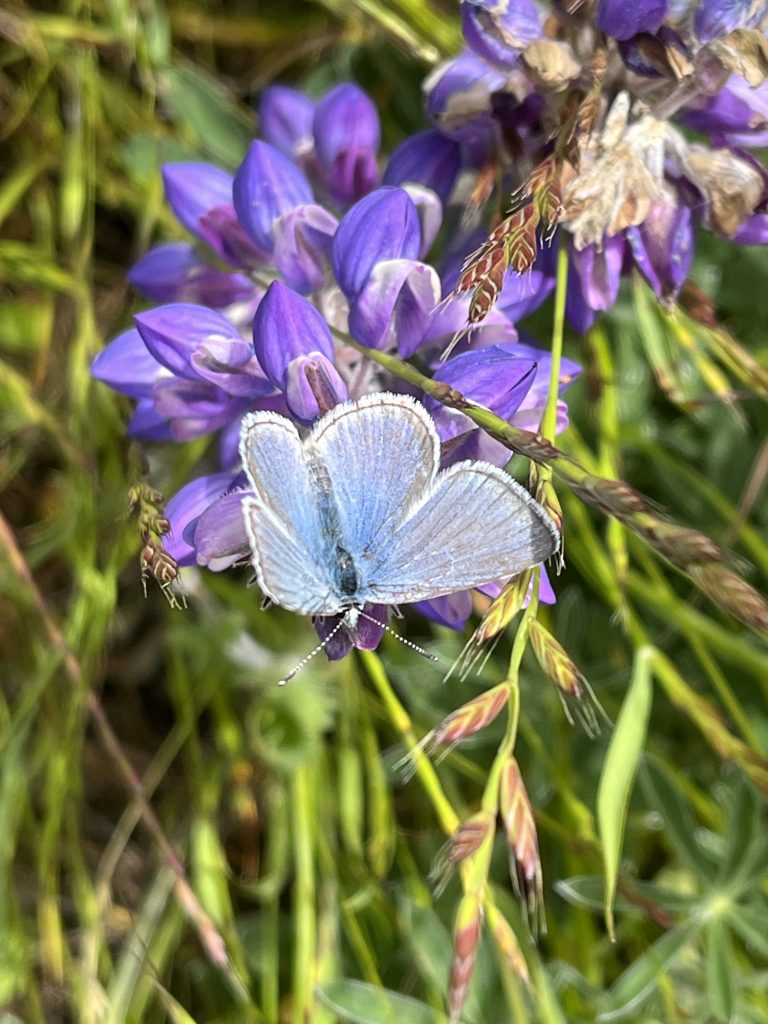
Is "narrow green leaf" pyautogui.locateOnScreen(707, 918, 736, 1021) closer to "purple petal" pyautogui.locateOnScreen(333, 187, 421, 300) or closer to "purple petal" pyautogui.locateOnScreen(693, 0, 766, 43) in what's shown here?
"purple petal" pyautogui.locateOnScreen(333, 187, 421, 300)

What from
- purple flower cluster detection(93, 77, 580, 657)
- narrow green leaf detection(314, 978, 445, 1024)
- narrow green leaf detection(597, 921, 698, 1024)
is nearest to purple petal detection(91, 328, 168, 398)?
purple flower cluster detection(93, 77, 580, 657)

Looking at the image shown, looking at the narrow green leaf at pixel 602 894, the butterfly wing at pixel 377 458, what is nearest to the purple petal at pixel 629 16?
the butterfly wing at pixel 377 458

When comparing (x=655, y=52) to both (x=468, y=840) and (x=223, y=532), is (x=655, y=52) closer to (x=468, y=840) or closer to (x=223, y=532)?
(x=223, y=532)

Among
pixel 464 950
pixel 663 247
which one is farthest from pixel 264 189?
pixel 464 950

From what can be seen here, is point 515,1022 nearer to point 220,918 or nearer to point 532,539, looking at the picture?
point 220,918

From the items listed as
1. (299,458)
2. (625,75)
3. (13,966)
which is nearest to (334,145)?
(625,75)

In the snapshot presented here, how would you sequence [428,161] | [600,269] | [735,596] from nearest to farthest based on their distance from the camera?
1. [735,596]
2. [600,269]
3. [428,161]
